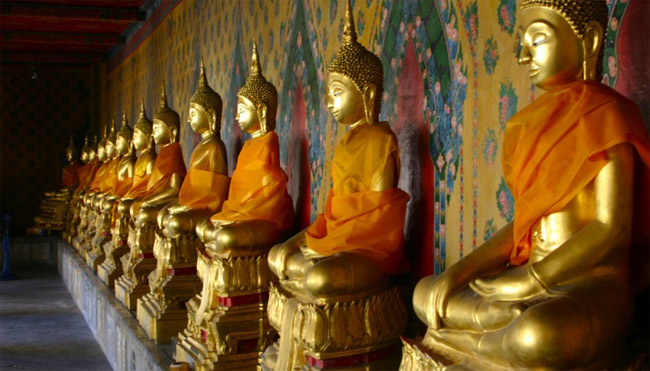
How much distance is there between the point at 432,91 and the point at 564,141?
1.47 meters

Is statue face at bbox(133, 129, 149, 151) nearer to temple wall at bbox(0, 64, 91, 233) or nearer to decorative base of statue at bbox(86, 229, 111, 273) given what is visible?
decorative base of statue at bbox(86, 229, 111, 273)

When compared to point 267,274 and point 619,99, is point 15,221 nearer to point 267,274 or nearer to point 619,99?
point 267,274

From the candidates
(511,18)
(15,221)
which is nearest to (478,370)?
(511,18)

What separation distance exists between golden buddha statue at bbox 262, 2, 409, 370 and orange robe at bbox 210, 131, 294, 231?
0.96 m

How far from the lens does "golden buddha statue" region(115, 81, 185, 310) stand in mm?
6461

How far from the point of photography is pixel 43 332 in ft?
24.9

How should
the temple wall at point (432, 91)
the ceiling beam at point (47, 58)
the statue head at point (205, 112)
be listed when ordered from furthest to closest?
the ceiling beam at point (47, 58), the statue head at point (205, 112), the temple wall at point (432, 91)

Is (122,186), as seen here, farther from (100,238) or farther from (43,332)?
(43,332)

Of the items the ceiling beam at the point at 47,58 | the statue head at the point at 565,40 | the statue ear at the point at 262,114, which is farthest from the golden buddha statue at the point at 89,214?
the statue head at the point at 565,40

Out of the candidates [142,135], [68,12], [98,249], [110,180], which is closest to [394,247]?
[142,135]

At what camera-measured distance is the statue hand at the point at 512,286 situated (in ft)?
6.86

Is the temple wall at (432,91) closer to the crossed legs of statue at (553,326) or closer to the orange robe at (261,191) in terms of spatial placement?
the orange robe at (261,191)

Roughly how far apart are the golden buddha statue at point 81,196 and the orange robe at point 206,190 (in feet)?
19.6

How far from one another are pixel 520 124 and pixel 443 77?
122 cm
